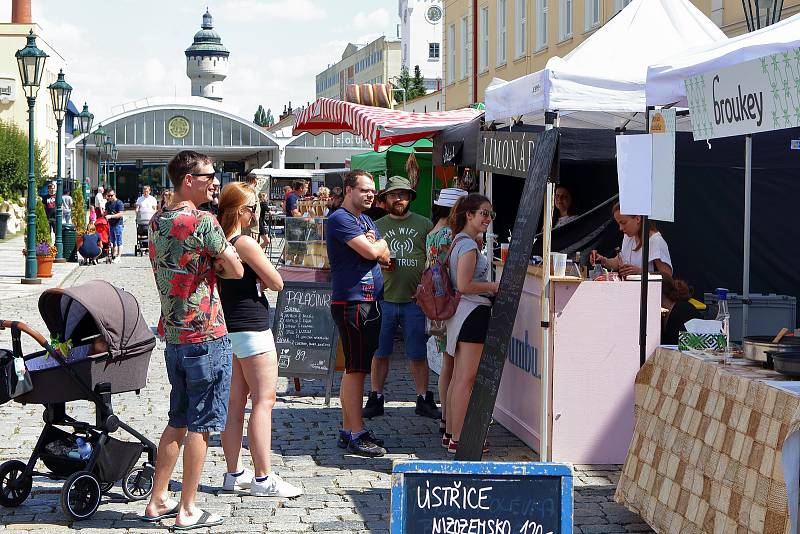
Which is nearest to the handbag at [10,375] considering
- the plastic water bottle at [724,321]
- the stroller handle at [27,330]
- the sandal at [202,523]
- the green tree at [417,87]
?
the stroller handle at [27,330]

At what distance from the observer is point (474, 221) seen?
735cm

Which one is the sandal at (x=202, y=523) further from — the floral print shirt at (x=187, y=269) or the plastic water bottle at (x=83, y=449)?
the floral print shirt at (x=187, y=269)

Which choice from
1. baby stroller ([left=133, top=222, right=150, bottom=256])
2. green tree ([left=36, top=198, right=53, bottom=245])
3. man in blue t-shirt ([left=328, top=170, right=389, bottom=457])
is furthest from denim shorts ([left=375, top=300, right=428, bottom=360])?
baby stroller ([left=133, top=222, right=150, bottom=256])

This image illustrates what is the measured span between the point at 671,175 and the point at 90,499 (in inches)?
139

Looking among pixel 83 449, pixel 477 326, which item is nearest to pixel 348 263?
pixel 477 326

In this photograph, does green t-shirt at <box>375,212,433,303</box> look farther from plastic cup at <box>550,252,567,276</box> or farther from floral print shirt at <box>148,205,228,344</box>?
floral print shirt at <box>148,205,228,344</box>

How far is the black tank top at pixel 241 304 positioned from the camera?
6309 mm

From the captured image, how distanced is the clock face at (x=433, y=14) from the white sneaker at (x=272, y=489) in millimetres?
96437

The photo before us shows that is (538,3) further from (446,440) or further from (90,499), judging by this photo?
(90,499)

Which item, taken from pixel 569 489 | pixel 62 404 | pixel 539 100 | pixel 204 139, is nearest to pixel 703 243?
pixel 539 100

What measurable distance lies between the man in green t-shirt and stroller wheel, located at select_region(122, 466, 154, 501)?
2692mm

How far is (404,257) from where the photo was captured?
8820 mm

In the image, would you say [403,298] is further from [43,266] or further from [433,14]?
[433,14]

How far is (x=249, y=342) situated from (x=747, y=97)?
116 inches
